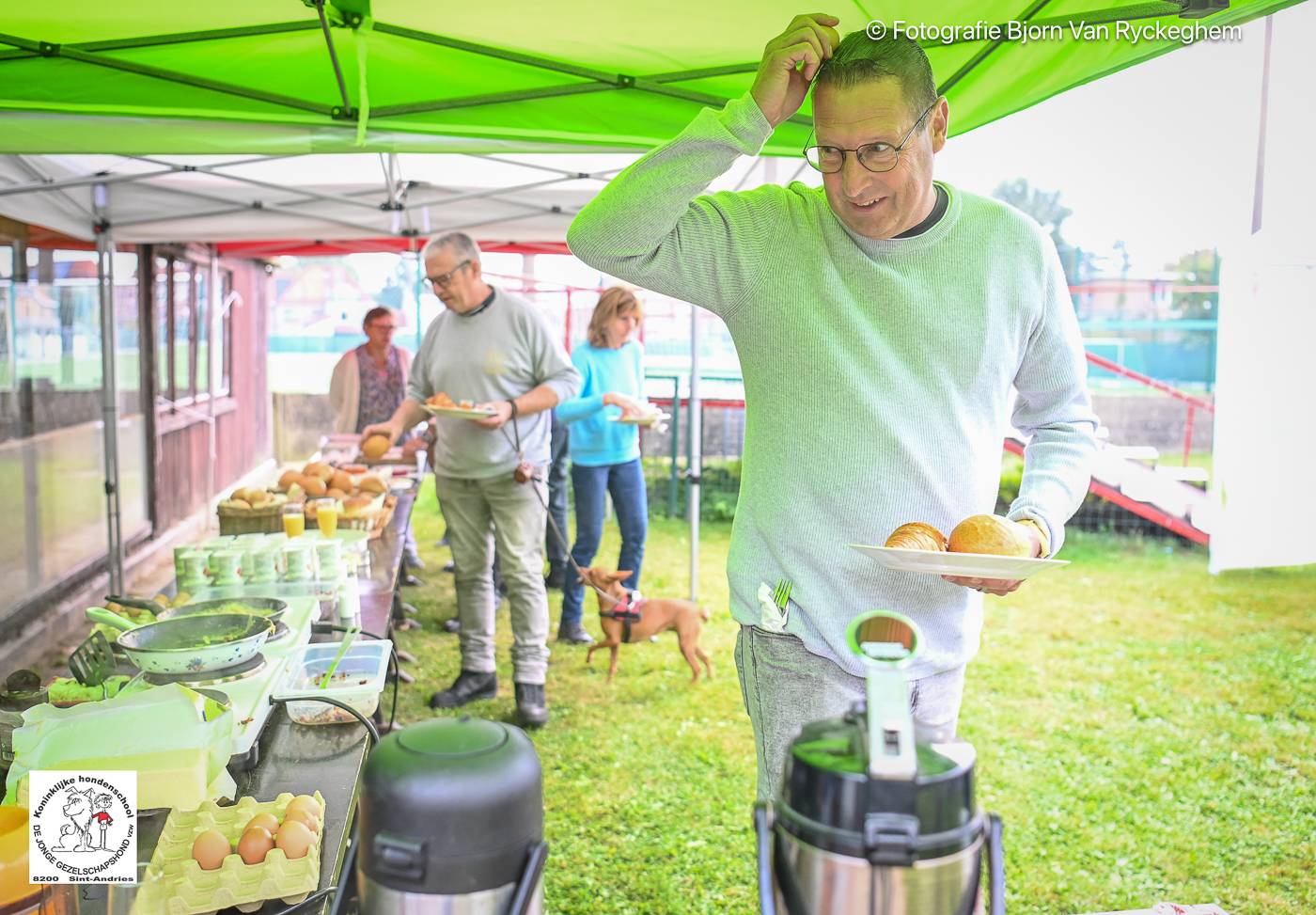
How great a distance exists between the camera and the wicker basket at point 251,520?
4.47 metres

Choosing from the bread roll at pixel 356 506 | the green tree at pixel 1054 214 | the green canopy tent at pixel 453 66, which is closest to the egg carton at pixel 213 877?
the green canopy tent at pixel 453 66

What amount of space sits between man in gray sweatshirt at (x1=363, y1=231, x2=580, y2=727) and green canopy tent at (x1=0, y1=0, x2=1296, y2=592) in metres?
1.28

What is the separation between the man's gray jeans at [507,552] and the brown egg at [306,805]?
297cm

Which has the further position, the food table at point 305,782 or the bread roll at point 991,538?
the bread roll at point 991,538

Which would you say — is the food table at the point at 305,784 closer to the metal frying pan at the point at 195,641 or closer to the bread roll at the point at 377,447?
the metal frying pan at the point at 195,641

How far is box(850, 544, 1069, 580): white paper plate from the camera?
1450 mm

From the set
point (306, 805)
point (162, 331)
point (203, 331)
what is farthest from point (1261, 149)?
point (203, 331)

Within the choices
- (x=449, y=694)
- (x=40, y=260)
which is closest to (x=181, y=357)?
(x=40, y=260)

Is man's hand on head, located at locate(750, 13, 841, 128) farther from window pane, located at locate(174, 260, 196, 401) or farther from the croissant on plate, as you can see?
window pane, located at locate(174, 260, 196, 401)

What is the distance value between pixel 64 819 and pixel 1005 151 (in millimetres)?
14780

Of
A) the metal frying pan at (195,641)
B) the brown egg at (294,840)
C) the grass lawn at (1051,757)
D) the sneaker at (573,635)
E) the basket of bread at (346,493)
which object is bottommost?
the grass lawn at (1051,757)

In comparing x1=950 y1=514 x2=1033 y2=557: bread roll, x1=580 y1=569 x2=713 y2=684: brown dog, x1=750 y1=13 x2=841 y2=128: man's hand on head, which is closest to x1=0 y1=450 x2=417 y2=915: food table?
x1=950 y1=514 x2=1033 y2=557: bread roll

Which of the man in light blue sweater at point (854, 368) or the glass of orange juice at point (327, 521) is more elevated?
the man in light blue sweater at point (854, 368)

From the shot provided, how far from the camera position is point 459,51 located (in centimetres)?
302
